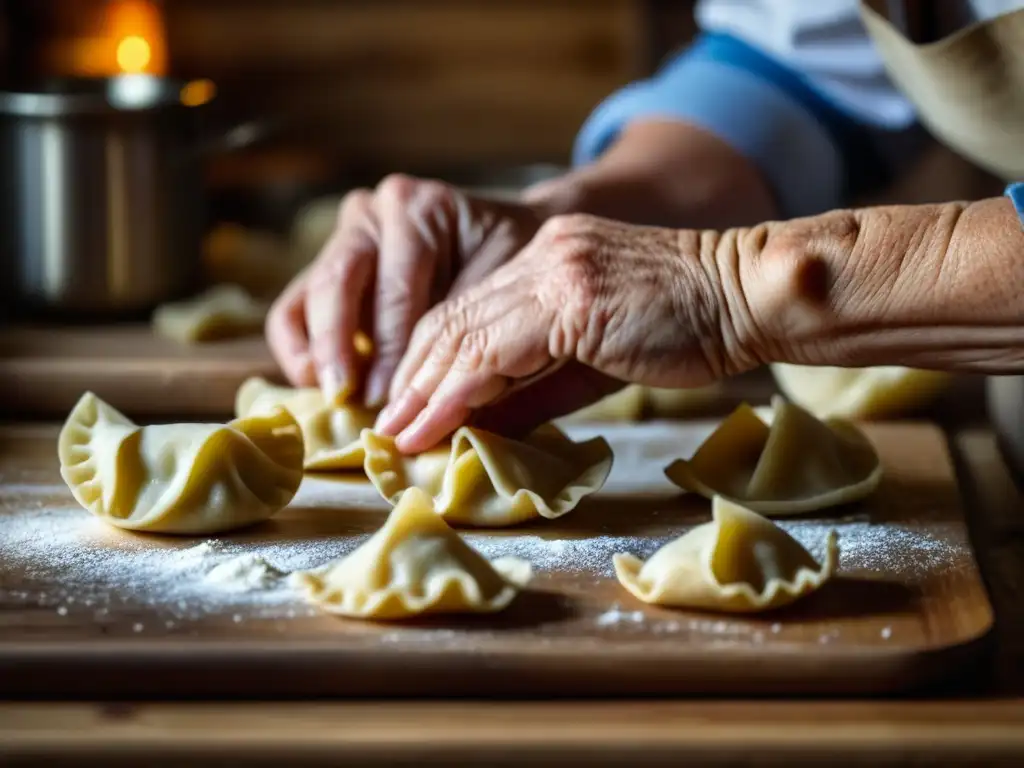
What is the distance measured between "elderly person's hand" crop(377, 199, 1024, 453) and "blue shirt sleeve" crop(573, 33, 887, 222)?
0.90 metres

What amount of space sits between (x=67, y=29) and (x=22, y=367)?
1874 mm

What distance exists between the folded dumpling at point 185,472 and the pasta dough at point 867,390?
0.86 m

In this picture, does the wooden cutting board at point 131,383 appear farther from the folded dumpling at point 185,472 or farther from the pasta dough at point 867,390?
the pasta dough at point 867,390

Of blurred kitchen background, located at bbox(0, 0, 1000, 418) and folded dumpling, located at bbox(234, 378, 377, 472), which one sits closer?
folded dumpling, located at bbox(234, 378, 377, 472)

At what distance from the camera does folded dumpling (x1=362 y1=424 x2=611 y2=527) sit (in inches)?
64.0

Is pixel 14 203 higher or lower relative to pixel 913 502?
higher

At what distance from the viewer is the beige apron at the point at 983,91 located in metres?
1.88

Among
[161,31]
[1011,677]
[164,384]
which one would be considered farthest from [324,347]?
[161,31]

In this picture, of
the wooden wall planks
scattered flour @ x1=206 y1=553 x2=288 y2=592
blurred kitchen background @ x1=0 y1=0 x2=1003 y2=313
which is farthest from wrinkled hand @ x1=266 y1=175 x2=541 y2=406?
the wooden wall planks

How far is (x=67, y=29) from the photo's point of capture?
12.4 feet

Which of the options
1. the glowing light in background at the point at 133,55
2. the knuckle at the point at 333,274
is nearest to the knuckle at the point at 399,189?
the knuckle at the point at 333,274

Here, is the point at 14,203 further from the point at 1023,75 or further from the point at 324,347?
the point at 1023,75

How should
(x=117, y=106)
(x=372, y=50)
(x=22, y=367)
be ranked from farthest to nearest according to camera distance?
(x=372, y=50) < (x=117, y=106) < (x=22, y=367)

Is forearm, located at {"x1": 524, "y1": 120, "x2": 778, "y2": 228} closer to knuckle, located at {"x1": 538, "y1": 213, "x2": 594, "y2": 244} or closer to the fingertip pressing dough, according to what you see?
knuckle, located at {"x1": 538, "y1": 213, "x2": 594, "y2": 244}
